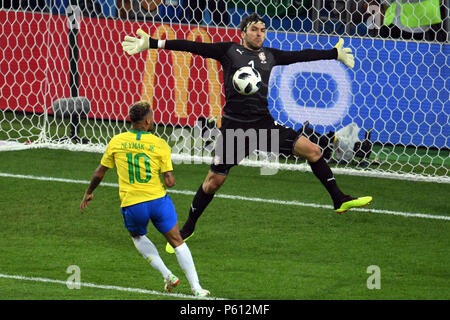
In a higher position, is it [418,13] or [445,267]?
[418,13]

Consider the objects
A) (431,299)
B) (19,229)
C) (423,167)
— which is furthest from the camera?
(423,167)

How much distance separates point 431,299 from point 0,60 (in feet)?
32.2

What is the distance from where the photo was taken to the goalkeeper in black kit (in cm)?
841

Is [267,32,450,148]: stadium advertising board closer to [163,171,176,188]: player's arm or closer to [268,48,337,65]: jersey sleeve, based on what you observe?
[268,48,337,65]: jersey sleeve

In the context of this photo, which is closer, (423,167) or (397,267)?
(397,267)

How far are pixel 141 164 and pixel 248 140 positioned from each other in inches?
65.2

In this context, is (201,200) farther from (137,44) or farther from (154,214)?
(154,214)

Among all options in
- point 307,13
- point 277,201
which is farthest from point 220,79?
point 277,201

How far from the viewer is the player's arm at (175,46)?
28.0 ft

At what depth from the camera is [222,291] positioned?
718 centimetres

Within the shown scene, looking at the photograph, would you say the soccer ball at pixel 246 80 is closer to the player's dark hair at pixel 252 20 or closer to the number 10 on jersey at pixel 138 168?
the player's dark hair at pixel 252 20

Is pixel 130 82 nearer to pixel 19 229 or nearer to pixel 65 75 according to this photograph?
pixel 65 75

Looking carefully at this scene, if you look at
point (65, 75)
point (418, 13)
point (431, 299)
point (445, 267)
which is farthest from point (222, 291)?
point (65, 75)

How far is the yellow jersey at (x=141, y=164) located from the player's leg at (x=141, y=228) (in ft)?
0.17
